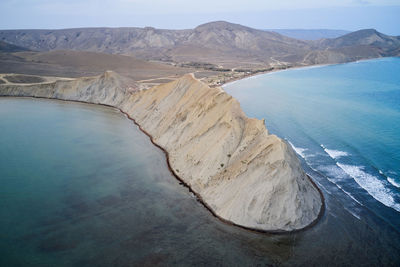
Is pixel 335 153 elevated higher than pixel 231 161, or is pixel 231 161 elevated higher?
pixel 231 161

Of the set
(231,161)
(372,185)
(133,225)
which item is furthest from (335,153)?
(133,225)

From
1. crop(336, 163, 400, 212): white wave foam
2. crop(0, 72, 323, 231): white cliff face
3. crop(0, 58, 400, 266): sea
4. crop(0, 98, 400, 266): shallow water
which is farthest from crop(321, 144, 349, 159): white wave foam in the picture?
crop(0, 72, 323, 231): white cliff face

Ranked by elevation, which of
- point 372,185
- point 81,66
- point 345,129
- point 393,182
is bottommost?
point 81,66

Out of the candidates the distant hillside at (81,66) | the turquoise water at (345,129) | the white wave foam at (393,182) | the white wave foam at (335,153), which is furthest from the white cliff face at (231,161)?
the distant hillside at (81,66)

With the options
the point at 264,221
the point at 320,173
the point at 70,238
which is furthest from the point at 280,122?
the point at 70,238

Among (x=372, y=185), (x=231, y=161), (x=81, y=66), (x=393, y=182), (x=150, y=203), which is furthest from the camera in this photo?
(x=81, y=66)

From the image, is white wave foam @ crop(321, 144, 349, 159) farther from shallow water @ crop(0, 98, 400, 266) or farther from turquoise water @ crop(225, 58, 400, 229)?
shallow water @ crop(0, 98, 400, 266)

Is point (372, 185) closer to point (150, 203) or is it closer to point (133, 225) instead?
point (150, 203)
